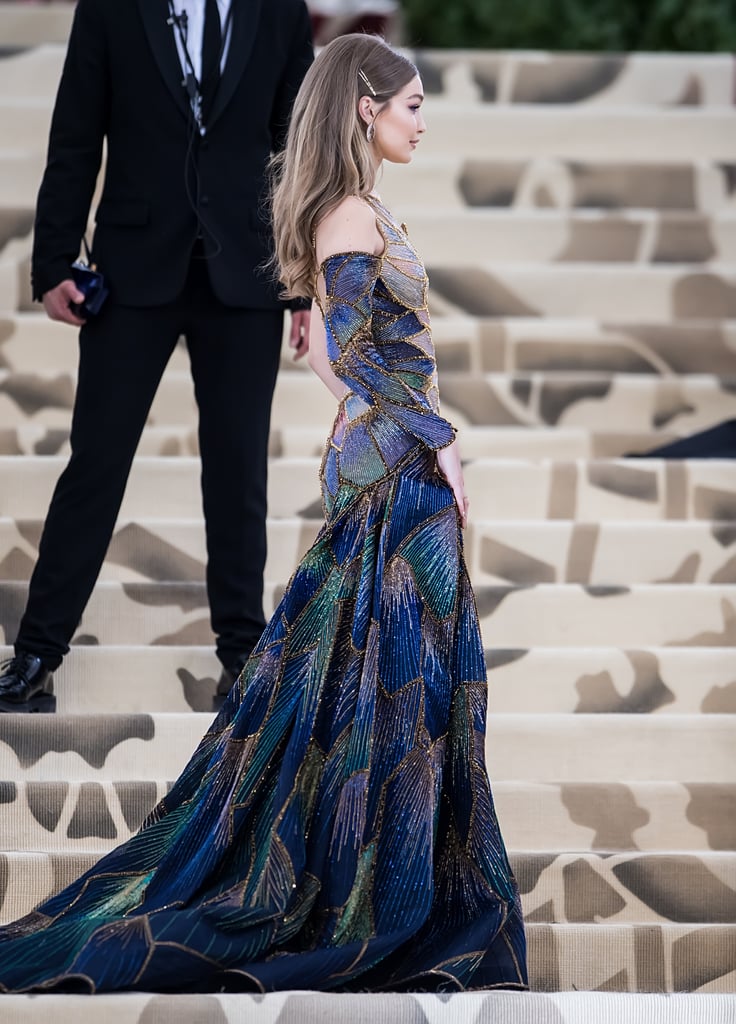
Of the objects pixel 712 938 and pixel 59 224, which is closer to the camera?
pixel 712 938

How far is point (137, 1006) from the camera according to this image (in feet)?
7.01

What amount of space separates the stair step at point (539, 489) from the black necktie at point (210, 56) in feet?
3.54

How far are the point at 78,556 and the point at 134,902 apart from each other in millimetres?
985

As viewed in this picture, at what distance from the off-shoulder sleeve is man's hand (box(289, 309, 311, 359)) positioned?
82 cm

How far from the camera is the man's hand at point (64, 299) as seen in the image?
10.3 feet

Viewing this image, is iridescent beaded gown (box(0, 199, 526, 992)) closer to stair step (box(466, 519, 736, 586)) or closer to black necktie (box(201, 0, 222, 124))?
black necktie (box(201, 0, 222, 124))

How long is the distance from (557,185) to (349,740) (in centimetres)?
320

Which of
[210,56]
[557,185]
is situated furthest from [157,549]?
[557,185]

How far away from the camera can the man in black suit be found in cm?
316

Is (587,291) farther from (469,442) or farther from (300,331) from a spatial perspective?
(300,331)

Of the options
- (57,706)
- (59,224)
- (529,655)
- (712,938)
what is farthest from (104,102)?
(712,938)

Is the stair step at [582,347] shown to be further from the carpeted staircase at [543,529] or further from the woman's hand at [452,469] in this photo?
the woman's hand at [452,469]

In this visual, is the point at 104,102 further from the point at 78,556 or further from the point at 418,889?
the point at 418,889

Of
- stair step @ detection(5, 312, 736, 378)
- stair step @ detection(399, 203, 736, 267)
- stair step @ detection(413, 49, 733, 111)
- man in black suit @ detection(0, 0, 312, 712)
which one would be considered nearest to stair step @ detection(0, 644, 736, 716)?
man in black suit @ detection(0, 0, 312, 712)
